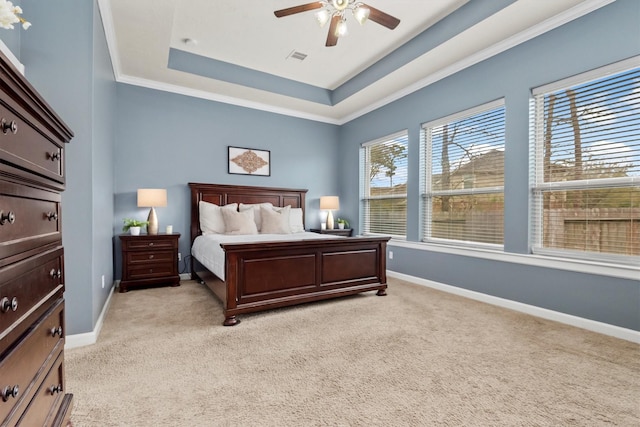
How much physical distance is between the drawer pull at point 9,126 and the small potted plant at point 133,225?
3.49 meters

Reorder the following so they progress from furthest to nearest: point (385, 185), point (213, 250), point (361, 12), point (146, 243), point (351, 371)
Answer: point (385, 185)
point (146, 243)
point (213, 250)
point (361, 12)
point (351, 371)

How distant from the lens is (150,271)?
3988 mm

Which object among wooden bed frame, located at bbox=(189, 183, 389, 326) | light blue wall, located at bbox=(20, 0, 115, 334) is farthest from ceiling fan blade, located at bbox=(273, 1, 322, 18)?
wooden bed frame, located at bbox=(189, 183, 389, 326)

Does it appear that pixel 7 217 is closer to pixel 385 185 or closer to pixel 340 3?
pixel 340 3

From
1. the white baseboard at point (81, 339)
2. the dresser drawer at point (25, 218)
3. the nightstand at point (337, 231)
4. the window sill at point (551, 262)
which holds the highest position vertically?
the dresser drawer at point (25, 218)

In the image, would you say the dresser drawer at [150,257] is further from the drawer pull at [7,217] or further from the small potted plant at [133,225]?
the drawer pull at [7,217]

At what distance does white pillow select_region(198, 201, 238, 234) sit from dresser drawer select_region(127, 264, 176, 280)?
70cm

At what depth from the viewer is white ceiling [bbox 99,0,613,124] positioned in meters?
2.94

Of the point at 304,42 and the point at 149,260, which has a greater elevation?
the point at 304,42

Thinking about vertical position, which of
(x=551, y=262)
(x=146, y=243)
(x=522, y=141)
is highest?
(x=522, y=141)

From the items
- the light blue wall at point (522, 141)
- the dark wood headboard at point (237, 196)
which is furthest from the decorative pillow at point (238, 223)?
the light blue wall at point (522, 141)

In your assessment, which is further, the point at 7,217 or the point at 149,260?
the point at 149,260

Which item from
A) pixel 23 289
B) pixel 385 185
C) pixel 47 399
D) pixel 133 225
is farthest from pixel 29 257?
pixel 385 185

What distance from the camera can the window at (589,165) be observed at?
2.55 meters
